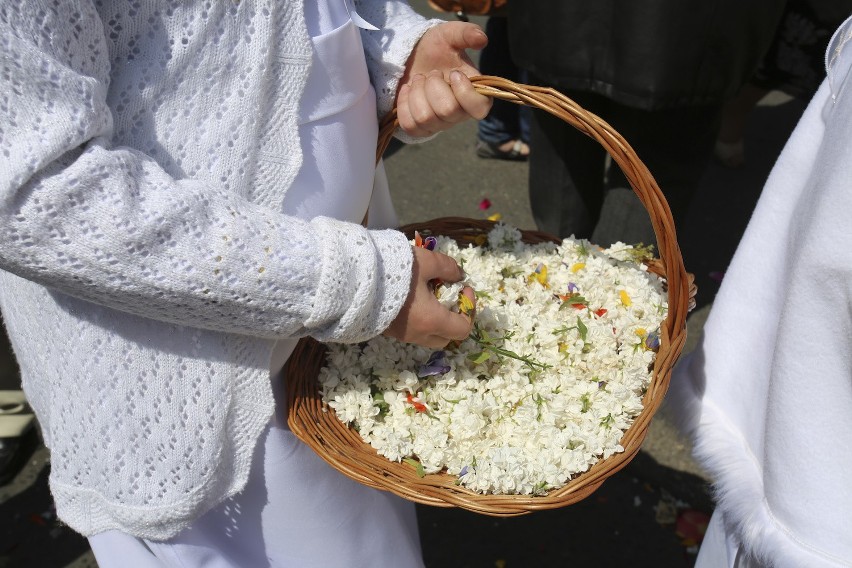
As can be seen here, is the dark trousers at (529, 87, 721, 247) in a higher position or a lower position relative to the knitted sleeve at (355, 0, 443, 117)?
lower

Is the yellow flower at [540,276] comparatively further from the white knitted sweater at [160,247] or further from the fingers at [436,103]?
the white knitted sweater at [160,247]

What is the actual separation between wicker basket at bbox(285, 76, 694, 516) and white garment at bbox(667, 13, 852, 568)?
0.22 ft

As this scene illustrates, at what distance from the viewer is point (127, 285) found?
811 mm

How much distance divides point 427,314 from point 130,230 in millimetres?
411

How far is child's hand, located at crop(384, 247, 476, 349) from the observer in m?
1.01

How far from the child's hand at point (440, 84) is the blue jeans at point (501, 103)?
1.90 metres

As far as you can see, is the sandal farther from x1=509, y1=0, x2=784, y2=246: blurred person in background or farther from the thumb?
the thumb

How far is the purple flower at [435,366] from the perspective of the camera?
124 centimetres

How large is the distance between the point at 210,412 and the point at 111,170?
355 mm

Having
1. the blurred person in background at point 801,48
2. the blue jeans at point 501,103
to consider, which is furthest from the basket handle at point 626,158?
the blue jeans at point 501,103

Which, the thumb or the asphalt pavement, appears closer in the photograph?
the thumb

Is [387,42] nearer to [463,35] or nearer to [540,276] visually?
[463,35]

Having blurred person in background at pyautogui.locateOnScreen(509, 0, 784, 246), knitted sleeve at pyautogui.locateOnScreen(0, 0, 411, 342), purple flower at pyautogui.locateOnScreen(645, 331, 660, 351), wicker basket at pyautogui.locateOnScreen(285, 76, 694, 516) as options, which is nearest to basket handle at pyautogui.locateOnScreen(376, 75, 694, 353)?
wicker basket at pyautogui.locateOnScreen(285, 76, 694, 516)

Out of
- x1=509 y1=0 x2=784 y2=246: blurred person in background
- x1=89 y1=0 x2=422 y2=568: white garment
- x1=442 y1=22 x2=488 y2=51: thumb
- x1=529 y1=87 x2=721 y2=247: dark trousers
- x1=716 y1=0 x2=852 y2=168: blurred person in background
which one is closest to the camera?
x1=89 y1=0 x2=422 y2=568: white garment
